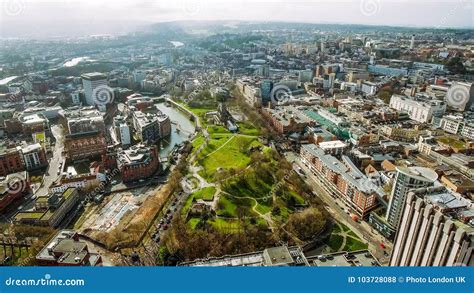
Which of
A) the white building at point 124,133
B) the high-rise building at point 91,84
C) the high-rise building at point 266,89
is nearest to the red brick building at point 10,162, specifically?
the white building at point 124,133

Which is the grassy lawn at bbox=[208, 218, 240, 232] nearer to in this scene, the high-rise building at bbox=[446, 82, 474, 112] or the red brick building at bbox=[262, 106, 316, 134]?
the red brick building at bbox=[262, 106, 316, 134]

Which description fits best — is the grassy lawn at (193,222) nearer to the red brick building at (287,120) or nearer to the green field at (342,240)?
the green field at (342,240)

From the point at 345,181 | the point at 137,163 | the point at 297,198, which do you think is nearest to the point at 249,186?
the point at 297,198

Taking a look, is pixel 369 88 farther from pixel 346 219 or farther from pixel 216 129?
pixel 346 219

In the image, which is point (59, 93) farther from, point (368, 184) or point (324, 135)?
point (368, 184)

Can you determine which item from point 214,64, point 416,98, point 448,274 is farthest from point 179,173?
point 214,64

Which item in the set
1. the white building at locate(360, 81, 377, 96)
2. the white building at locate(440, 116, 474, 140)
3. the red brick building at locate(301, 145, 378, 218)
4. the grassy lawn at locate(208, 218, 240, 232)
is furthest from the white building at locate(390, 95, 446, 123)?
the grassy lawn at locate(208, 218, 240, 232)
